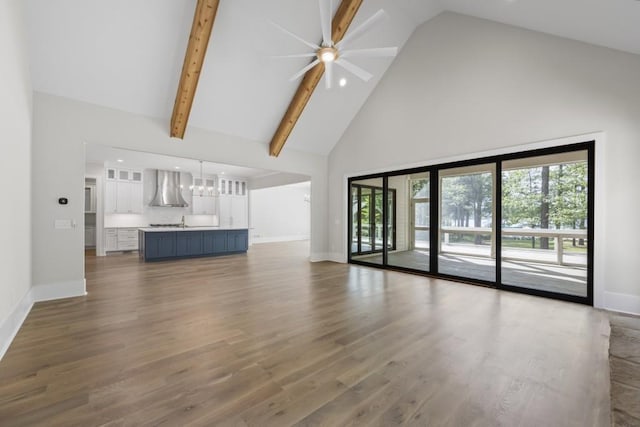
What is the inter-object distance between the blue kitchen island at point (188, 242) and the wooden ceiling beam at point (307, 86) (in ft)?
11.3

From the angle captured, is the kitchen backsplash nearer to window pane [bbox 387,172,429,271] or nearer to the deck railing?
window pane [bbox 387,172,429,271]

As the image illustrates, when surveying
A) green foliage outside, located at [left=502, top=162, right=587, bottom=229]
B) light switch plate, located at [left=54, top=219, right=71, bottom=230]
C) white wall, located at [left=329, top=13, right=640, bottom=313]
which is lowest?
light switch plate, located at [left=54, top=219, right=71, bottom=230]

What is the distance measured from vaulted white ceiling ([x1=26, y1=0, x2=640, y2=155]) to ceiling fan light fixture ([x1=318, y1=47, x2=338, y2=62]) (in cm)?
78

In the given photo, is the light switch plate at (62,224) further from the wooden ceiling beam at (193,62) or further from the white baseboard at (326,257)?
the white baseboard at (326,257)

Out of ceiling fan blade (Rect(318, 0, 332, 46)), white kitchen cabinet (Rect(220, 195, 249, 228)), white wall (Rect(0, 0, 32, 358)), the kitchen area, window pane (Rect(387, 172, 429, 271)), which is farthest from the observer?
white kitchen cabinet (Rect(220, 195, 249, 228))

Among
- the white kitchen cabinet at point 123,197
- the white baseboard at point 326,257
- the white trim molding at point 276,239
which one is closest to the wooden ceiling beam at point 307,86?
the white baseboard at point 326,257

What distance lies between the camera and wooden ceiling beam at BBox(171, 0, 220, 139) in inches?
139

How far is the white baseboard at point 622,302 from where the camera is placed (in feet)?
11.1

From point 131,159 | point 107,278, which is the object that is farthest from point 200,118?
point 131,159

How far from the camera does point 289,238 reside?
1339cm

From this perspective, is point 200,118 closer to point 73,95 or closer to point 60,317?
point 73,95

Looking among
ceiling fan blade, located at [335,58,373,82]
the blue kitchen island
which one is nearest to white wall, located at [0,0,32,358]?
ceiling fan blade, located at [335,58,373,82]

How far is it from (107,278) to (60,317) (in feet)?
7.32

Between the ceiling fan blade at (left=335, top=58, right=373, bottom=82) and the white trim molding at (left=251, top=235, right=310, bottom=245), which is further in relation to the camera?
the white trim molding at (left=251, top=235, right=310, bottom=245)
